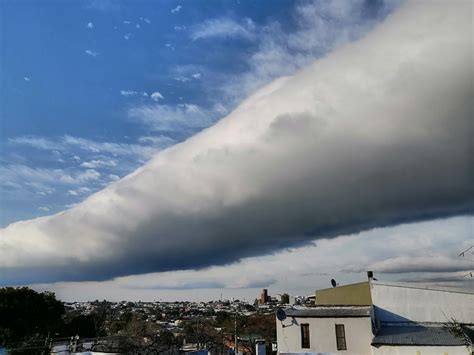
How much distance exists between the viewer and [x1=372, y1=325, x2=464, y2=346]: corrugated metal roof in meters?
26.5

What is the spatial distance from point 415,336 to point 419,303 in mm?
3620

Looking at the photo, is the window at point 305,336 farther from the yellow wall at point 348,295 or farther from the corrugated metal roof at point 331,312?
the yellow wall at point 348,295

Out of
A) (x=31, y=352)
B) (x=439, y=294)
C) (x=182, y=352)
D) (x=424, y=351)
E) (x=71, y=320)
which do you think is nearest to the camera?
(x=424, y=351)

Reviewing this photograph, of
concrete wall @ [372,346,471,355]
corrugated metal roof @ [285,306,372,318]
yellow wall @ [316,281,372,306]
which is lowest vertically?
concrete wall @ [372,346,471,355]

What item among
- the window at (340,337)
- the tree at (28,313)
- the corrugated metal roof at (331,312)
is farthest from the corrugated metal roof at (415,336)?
the tree at (28,313)

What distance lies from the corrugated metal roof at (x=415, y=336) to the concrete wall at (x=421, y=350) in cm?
25

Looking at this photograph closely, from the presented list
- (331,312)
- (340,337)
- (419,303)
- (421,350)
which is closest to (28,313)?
(331,312)

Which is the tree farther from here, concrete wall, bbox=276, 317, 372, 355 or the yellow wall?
the yellow wall

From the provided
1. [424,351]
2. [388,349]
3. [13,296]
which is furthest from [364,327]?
[13,296]

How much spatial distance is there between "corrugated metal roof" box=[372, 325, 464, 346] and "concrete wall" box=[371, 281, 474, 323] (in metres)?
1.13

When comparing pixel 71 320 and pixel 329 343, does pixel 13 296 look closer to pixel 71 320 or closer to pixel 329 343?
pixel 71 320

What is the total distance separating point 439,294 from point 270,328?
3652 centimetres

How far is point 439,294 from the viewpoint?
30.7 metres

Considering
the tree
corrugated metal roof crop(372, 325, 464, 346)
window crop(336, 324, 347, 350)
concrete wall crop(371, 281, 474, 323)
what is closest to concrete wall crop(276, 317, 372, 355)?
window crop(336, 324, 347, 350)
